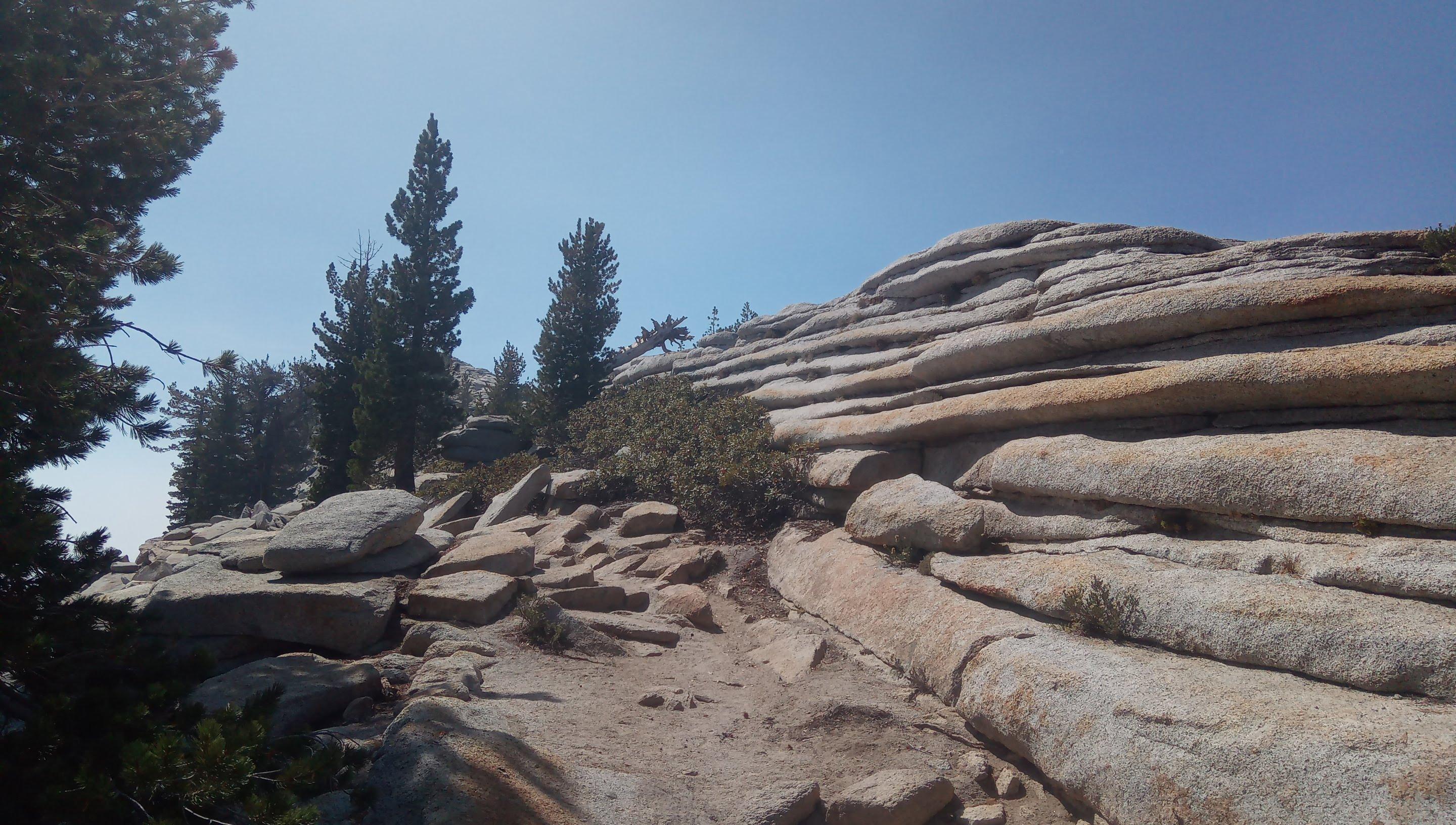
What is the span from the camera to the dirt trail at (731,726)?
6016 mm

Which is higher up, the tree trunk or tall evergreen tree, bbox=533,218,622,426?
tall evergreen tree, bbox=533,218,622,426

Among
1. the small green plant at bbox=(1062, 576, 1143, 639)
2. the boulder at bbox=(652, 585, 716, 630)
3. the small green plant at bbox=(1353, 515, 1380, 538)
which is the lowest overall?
the boulder at bbox=(652, 585, 716, 630)

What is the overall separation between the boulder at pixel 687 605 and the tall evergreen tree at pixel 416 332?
16.9m

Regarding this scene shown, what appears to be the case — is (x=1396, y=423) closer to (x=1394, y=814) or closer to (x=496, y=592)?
(x=1394, y=814)

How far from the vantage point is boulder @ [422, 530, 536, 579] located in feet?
36.1

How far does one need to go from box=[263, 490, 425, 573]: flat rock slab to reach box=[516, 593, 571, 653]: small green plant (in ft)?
10.3

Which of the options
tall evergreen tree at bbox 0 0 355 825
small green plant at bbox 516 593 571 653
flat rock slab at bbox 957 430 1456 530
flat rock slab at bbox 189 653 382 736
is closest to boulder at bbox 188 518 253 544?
tall evergreen tree at bbox 0 0 355 825

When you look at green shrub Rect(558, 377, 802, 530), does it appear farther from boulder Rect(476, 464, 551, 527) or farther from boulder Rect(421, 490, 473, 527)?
boulder Rect(421, 490, 473, 527)

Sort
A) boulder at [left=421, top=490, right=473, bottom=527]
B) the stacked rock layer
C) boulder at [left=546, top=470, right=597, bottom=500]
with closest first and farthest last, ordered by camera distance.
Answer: the stacked rock layer
boulder at [left=546, top=470, right=597, bottom=500]
boulder at [left=421, top=490, right=473, bottom=527]

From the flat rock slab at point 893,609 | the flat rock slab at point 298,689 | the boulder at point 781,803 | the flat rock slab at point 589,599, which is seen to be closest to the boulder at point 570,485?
the flat rock slab at point 893,609

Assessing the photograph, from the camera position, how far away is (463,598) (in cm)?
958

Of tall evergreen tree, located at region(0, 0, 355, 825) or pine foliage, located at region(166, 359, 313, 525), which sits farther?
pine foliage, located at region(166, 359, 313, 525)

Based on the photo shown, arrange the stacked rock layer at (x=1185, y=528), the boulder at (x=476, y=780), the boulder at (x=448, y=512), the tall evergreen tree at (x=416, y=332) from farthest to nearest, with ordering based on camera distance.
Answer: the tall evergreen tree at (x=416, y=332) < the boulder at (x=448, y=512) < the stacked rock layer at (x=1185, y=528) < the boulder at (x=476, y=780)

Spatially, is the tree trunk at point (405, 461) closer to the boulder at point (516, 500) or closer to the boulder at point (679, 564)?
the boulder at point (516, 500)
